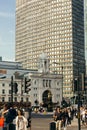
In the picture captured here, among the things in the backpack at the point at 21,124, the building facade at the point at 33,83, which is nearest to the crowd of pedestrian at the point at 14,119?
the backpack at the point at 21,124

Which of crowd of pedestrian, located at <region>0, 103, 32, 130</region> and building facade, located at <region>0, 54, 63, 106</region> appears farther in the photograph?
building facade, located at <region>0, 54, 63, 106</region>

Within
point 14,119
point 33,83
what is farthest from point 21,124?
point 33,83

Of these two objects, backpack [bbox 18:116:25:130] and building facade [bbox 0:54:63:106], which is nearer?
backpack [bbox 18:116:25:130]

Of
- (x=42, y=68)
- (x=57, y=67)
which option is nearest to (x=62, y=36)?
(x=57, y=67)

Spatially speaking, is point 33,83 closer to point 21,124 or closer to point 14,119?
point 14,119

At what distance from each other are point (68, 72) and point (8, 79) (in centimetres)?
4991

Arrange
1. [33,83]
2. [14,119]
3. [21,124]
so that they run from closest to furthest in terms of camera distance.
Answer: [21,124] → [14,119] → [33,83]

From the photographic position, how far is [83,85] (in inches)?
888

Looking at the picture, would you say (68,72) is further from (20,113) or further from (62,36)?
(20,113)

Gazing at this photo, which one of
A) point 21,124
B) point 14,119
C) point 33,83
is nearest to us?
point 21,124

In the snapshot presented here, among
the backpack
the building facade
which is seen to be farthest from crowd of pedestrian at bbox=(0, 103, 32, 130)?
the building facade

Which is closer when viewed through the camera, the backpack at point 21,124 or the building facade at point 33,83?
the backpack at point 21,124

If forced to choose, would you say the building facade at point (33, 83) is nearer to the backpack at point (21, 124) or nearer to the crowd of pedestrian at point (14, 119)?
the crowd of pedestrian at point (14, 119)

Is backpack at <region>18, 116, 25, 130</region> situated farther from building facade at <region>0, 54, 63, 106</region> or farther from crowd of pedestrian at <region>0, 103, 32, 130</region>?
building facade at <region>0, 54, 63, 106</region>
